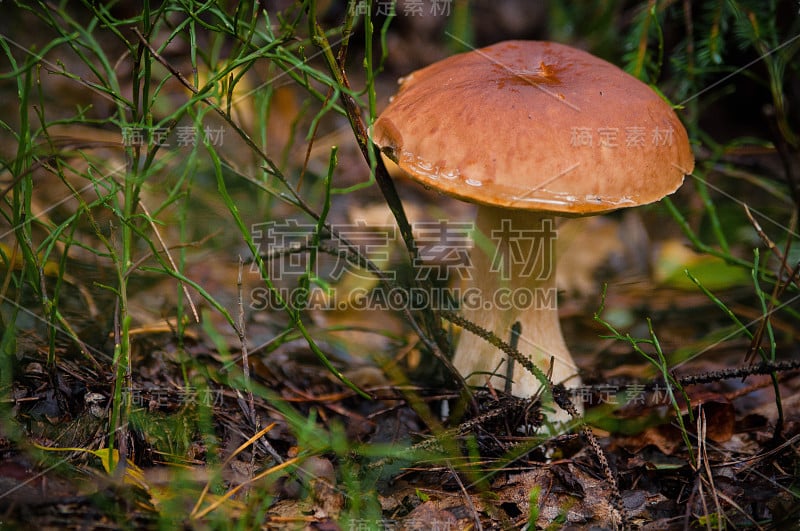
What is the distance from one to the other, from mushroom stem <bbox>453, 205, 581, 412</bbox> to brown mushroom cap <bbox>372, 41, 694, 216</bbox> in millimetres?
388

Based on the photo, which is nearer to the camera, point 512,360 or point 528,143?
point 528,143

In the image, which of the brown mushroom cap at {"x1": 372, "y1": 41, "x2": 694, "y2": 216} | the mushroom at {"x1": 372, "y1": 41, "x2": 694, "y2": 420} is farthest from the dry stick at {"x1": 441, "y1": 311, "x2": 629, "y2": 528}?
the brown mushroom cap at {"x1": 372, "y1": 41, "x2": 694, "y2": 216}

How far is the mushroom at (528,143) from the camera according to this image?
1.55m

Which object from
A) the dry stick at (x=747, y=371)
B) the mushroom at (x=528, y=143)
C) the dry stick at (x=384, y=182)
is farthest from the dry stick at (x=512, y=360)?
the dry stick at (x=747, y=371)

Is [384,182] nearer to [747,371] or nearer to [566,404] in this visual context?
[566,404]

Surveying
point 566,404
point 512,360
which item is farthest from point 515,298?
point 566,404

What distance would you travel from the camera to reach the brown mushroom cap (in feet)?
5.07

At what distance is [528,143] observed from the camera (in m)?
1.57

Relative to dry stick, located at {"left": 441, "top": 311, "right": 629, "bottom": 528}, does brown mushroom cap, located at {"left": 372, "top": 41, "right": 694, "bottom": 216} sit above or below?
above

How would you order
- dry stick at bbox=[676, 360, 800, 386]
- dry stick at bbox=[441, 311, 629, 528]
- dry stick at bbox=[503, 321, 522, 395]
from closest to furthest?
dry stick at bbox=[441, 311, 629, 528]
dry stick at bbox=[676, 360, 800, 386]
dry stick at bbox=[503, 321, 522, 395]

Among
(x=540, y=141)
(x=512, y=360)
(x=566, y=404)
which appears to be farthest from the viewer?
(x=512, y=360)

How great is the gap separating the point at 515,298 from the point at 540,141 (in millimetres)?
657

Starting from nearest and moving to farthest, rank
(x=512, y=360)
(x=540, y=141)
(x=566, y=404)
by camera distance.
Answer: (x=540, y=141), (x=566, y=404), (x=512, y=360)

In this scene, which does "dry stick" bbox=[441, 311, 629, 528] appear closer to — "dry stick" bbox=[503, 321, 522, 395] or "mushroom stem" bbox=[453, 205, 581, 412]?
"dry stick" bbox=[503, 321, 522, 395]
